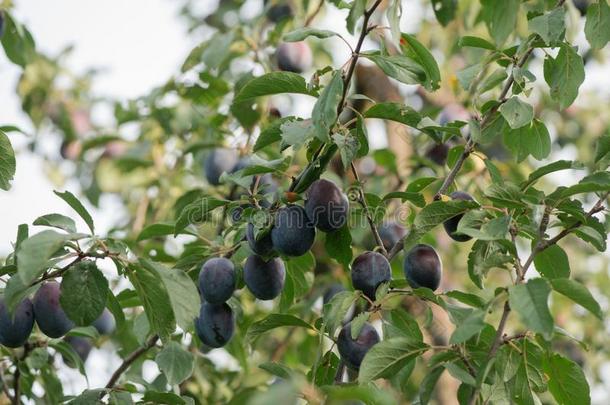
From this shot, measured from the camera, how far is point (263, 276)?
134 cm


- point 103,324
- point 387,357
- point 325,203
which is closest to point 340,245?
point 325,203

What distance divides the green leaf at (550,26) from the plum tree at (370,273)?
415 millimetres

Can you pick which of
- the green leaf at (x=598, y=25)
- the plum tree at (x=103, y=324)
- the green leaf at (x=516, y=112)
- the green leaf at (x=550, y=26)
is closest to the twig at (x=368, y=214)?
the green leaf at (x=516, y=112)

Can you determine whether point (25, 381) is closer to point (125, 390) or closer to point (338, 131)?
point (125, 390)

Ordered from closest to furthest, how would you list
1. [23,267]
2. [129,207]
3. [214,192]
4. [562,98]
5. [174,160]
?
[23,267], [562,98], [214,192], [174,160], [129,207]

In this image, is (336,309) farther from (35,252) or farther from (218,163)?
(218,163)

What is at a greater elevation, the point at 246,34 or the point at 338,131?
the point at 338,131

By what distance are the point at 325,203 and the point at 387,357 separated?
0.24 m

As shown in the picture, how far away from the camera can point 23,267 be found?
986 millimetres

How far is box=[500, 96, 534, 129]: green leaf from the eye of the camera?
4.15 ft

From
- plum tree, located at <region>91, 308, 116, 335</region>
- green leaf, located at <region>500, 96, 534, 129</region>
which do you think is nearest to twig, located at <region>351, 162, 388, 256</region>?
green leaf, located at <region>500, 96, 534, 129</region>

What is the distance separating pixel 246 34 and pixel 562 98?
44.5 inches

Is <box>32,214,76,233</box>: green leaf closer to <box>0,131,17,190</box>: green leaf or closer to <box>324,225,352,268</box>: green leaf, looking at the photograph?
<box>0,131,17,190</box>: green leaf

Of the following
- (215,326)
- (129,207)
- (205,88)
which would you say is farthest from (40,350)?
(129,207)
